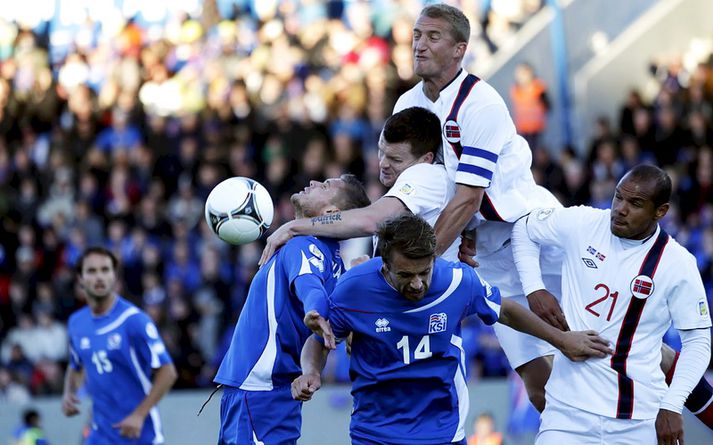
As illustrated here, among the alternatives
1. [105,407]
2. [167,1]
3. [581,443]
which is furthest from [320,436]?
[167,1]

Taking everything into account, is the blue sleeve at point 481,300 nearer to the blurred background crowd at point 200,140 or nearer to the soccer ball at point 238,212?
the soccer ball at point 238,212

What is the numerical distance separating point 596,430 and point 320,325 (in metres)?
1.97

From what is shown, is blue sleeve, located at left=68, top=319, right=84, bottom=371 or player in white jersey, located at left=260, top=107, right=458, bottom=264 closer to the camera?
player in white jersey, located at left=260, top=107, right=458, bottom=264

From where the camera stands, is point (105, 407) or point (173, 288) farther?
point (173, 288)

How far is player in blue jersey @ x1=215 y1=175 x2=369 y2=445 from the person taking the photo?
21.5ft

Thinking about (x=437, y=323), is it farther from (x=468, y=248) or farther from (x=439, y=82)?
(x=439, y=82)

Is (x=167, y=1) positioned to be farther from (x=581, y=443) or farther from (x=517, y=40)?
(x=581, y=443)

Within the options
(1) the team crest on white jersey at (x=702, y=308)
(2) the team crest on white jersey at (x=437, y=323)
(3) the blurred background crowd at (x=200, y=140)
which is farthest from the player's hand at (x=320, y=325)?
(3) the blurred background crowd at (x=200, y=140)

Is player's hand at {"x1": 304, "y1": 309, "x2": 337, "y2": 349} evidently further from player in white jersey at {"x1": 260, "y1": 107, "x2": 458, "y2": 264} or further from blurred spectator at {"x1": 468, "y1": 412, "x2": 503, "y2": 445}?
blurred spectator at {"x1": 468, "y1": 412, "x2": 503, "y2": 445}

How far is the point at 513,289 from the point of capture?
769cm

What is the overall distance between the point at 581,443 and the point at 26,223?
41.2 feet

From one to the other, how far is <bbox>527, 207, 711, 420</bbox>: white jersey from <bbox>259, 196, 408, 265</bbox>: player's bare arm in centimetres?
123

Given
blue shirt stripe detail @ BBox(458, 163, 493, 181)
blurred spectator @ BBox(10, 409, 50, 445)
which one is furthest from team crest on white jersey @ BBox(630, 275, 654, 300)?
blurred spectator @ BBox(10, 409, 50, 445)

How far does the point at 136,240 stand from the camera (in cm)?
1677
